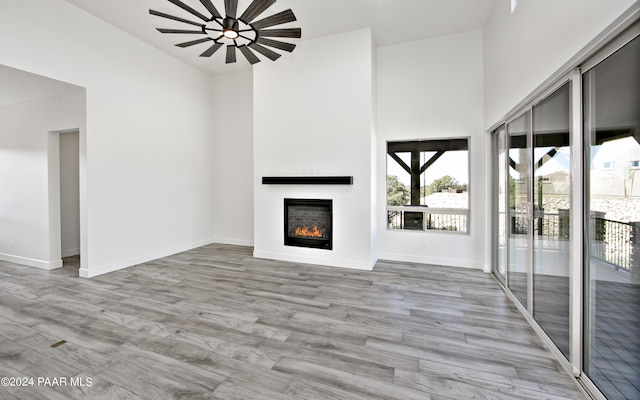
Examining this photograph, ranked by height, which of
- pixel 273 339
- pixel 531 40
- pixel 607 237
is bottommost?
pixel 273 339

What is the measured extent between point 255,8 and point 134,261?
4.50 m

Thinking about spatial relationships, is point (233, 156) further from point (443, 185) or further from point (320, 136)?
point (443, 185)

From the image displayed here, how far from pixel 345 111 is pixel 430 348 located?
11.9 ft

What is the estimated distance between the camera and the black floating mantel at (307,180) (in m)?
4.63

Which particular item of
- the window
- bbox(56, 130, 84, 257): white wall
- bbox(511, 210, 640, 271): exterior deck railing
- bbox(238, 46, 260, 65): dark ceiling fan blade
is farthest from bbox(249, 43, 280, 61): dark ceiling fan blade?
bbox(56, 130, 84, 257): white wall

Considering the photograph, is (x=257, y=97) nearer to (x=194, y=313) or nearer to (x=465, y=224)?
(x=194, y=313)

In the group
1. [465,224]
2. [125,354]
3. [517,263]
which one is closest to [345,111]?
[465,224]

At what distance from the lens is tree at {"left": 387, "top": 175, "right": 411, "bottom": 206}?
5.12 meters

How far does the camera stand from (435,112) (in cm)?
478

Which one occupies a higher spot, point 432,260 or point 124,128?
point 124,128

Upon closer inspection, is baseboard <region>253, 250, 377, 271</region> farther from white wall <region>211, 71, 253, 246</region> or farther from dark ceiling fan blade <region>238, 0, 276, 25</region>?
dark ceiling fan blade <region>238, 0, 276, 25</region>

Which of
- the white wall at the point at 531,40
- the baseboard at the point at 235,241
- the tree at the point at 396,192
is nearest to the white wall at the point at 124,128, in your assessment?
the baseboard at the point at 235,241

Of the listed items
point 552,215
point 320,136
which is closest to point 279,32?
point 320,136

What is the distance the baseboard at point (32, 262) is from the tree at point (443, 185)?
656cm
